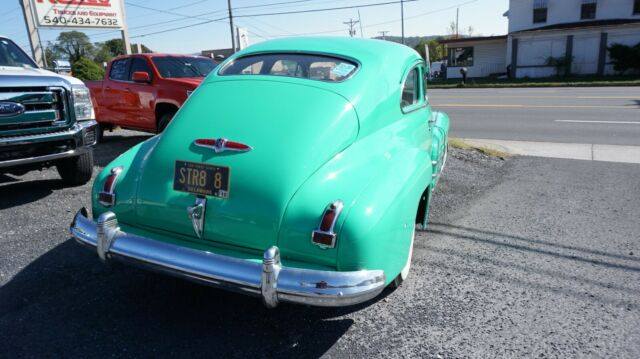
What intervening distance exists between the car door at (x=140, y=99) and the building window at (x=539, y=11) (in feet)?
109

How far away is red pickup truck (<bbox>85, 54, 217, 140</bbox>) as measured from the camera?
25.1 ft

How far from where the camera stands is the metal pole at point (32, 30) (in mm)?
14023

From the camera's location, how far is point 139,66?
8.25 meters

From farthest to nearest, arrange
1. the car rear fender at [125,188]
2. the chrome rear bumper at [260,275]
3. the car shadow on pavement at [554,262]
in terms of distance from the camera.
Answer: the car shadow on pavement at [554,262] → the car rear fender at [125,188] → the chrome rear bumper at [260,275]

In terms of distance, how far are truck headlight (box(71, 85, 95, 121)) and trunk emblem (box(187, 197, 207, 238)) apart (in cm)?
358

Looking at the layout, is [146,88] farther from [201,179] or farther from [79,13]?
[79,13]

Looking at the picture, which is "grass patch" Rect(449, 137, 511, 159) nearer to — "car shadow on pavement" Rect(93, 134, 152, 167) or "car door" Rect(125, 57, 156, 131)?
"car door" Rect(125, 57, 156, 131)

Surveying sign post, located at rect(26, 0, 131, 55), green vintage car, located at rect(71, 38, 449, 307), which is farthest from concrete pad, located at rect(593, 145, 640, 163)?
sign post, located at rect(26, 0, 131, 55)

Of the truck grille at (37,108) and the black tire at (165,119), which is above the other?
the truck grille at (37,108)

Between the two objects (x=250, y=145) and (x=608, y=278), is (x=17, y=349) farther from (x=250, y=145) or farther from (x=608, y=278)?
(x=608, y=278)

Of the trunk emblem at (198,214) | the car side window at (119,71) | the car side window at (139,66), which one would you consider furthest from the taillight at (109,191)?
the car side window at (119,71)

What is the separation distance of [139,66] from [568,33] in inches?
1219

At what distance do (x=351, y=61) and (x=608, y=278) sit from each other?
260 cm

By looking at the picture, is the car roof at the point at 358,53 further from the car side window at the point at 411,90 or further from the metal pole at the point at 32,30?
the metal pole at the point at 32,30
